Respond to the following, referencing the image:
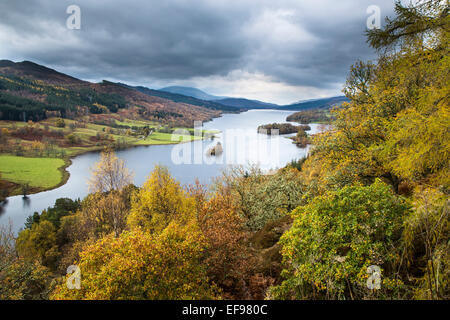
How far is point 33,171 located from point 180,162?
50696 millimetres

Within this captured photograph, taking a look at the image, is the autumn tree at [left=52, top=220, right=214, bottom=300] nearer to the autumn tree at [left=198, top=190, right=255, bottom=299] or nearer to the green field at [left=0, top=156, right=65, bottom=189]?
the autumn tree at [left=198, top=190, right=255, bottom=299]

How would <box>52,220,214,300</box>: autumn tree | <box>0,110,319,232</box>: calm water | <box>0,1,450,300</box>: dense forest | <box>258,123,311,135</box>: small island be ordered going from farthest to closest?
<box>258,123,311,135</box>: small island < <box>0,110,319,232</box>: calm water < <box>52,220,214,300</box>: autumn tree < <box>0,1,450,300</box>: dense forest

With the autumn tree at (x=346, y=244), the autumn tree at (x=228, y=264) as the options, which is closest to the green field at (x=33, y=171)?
the autumn tree at (x=228, y=264)

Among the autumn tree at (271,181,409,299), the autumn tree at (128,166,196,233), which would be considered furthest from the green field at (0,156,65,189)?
the autumn tree at (271,181,409,299)

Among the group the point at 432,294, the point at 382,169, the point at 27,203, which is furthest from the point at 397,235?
the point at 27,203

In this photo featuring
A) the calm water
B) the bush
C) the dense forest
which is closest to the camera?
the dense forest

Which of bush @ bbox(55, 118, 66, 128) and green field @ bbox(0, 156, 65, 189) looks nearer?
green field @ bbox(0, 156, 65, 189)

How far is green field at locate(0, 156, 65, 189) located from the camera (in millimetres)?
71312

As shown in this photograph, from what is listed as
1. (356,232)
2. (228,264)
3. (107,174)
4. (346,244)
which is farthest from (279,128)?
(346,244)

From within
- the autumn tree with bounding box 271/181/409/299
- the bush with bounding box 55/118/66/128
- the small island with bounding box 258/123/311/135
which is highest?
the bush with bounding box 55/118/66/128

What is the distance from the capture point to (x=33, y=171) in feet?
258

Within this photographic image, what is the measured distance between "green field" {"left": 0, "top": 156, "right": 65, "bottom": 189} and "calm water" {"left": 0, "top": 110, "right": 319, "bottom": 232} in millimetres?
4682

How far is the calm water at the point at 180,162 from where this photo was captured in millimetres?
59725

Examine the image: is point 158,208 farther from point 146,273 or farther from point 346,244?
point 346,244
